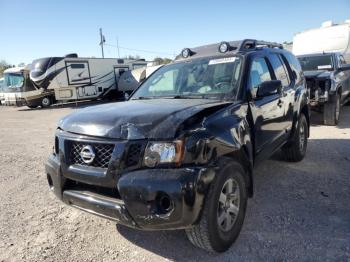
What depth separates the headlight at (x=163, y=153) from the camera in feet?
8.43

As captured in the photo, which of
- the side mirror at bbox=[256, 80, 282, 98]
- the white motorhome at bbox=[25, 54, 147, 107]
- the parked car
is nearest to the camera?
the side mirror at bbox=[256, 80, 282, 98]

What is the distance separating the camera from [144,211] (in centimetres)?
251

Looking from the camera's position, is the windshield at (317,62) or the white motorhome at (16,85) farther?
the white motorhome at (16,85)

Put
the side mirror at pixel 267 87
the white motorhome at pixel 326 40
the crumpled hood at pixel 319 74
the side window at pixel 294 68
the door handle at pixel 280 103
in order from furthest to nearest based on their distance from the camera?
the white motorhome at pixel 326 40 < the crumpled hood at pixel 319 74 < the side window at pixel 294 68 < the door handle at pixel 280 103 < the side mirror at pixel 267 87

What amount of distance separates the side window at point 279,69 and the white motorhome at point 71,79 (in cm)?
1763

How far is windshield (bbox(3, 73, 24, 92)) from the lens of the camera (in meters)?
21.0

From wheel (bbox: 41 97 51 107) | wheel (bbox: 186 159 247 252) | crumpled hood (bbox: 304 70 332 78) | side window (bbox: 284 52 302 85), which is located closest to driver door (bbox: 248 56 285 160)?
wheel (bbox: 186 159 247 252)

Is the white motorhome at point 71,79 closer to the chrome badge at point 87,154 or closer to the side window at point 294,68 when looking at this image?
the side window at point 294,68

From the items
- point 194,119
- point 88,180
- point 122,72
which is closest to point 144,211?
point 88,180

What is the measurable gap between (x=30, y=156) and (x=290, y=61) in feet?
17.9

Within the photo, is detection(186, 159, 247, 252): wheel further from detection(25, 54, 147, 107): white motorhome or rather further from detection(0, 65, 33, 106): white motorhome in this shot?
detection(0, 65, 33, 106): white motorhome

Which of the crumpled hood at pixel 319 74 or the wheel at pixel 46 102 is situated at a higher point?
the crumpled hood at pixel 319 74

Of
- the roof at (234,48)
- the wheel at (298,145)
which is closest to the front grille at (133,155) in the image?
the roof at (234,48)

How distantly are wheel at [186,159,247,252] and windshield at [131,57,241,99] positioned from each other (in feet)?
3.32
